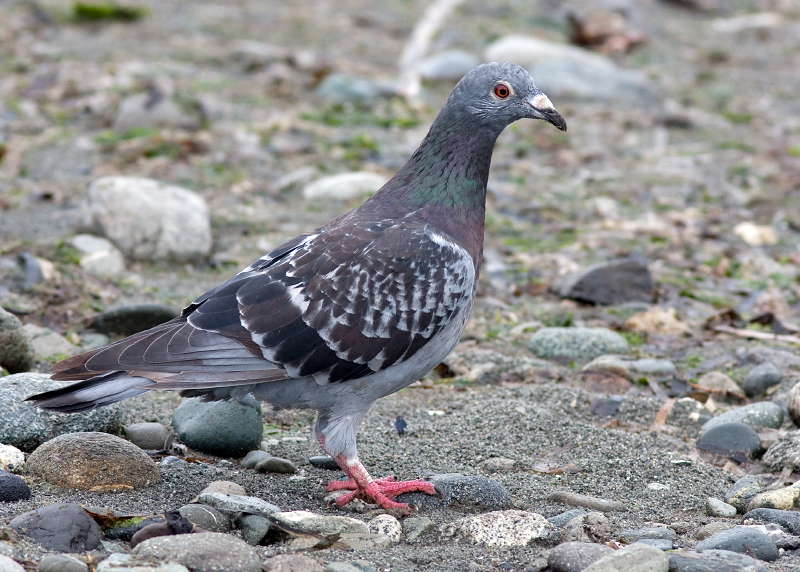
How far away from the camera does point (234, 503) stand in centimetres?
424

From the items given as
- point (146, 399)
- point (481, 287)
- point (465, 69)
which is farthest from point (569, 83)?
point (146, 399)

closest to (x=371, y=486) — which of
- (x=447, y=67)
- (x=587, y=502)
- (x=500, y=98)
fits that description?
(x=587, y=502)

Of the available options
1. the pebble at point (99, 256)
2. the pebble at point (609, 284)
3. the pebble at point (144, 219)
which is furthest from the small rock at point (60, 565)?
the pebble at point (609, 284)

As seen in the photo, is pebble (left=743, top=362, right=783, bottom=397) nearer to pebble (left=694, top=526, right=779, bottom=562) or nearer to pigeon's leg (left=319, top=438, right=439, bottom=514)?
pebble (left=694, top=526, right=779, bottom=562)

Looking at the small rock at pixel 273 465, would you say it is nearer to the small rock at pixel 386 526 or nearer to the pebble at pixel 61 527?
the small rock at pixel 386 526

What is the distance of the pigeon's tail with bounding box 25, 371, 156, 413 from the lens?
14.0ft

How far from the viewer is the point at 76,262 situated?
7.90 meters

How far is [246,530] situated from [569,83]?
36.7 ft

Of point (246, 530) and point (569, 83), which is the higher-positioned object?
point (569, 83)

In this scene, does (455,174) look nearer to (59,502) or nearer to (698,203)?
(59,502)

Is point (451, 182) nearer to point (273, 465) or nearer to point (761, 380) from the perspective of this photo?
point (273, 465)

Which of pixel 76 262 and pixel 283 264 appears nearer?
pixel 283 264

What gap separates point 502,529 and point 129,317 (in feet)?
12.2

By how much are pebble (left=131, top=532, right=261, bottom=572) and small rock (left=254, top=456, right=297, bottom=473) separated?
132 cm
